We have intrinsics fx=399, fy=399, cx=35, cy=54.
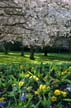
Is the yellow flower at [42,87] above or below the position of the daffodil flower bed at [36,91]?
above

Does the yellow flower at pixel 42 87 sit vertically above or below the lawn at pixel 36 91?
above

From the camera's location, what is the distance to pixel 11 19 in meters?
14.6

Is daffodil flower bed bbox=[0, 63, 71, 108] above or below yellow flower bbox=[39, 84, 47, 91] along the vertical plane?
below

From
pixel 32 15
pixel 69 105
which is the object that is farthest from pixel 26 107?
pixel 32 15

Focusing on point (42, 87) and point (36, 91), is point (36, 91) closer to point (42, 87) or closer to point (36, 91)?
point (36, 91)

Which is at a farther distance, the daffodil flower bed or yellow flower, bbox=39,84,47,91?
yellow flower, bbox=39,84,47,91

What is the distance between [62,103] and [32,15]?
10.2 m

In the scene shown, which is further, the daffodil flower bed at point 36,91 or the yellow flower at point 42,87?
the yellow flower at point 42,87

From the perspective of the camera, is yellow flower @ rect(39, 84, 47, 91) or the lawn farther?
yellow flower @ rect(39, 84, 47, 91)

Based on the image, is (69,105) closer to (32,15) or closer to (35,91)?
(35,91)

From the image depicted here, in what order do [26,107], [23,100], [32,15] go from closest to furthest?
1. [26,107]
2. [23,100]
3. [32,15]

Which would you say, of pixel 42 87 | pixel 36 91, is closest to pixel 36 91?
pixel 36 91

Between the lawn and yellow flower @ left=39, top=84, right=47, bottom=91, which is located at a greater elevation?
yellow flower @ left=39, top=84, right=47, bottom=91

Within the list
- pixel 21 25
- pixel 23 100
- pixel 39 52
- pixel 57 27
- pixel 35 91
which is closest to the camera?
pixel 23 100
